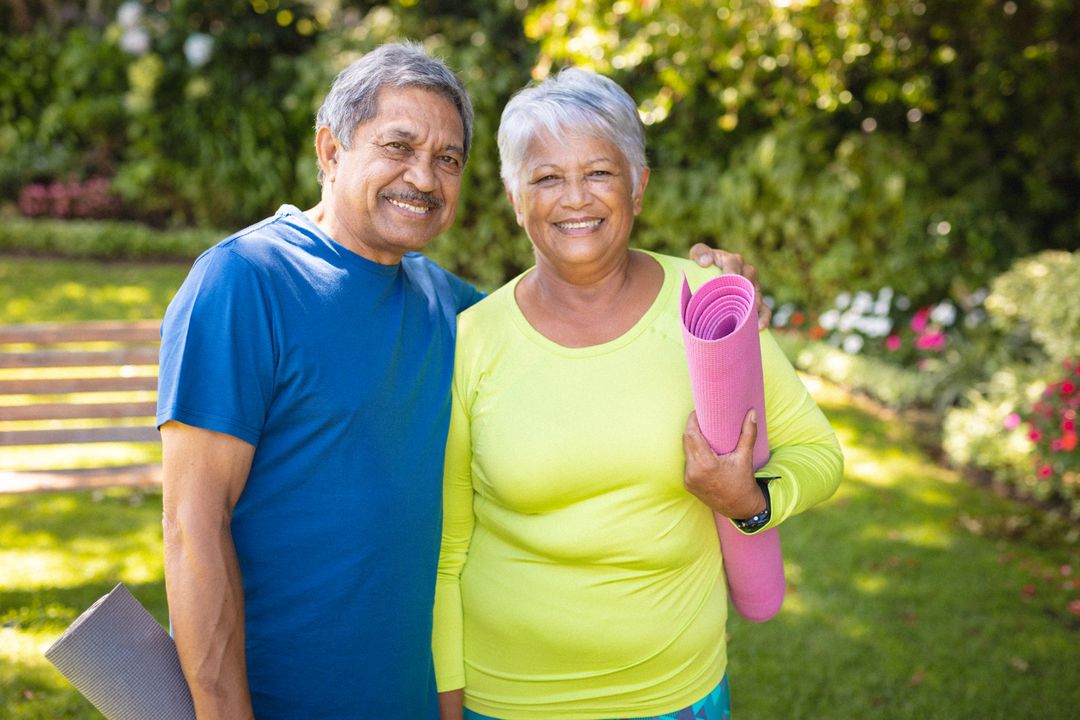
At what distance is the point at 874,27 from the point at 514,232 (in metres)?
4.68


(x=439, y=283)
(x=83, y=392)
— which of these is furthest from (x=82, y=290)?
(x=439, y=283)

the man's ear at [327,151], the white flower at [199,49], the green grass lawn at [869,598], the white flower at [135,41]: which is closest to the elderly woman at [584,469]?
the man's ear at [327,151]

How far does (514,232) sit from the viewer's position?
1011 centimetres

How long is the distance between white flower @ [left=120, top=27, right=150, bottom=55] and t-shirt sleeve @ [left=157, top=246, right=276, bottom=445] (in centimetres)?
1076

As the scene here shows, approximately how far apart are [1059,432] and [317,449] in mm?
4664

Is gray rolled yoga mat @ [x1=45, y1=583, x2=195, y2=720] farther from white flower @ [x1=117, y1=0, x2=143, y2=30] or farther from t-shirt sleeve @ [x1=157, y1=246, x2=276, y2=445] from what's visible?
white flower @ [x1=117, y1=0, x2=143, y2=30]

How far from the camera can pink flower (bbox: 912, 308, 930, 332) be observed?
7242 mm

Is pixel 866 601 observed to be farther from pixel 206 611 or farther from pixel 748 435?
pixel 206 611

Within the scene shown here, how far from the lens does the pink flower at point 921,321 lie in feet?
23.8

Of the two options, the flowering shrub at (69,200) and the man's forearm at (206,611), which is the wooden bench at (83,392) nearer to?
the man's forearm at (206,611)

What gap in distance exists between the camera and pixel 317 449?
5.52ft

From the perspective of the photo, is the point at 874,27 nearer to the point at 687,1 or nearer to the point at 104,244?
the point at 687,1

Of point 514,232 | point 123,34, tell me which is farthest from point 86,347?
point 123,34

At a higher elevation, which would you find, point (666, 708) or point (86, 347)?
point (666, 708)
